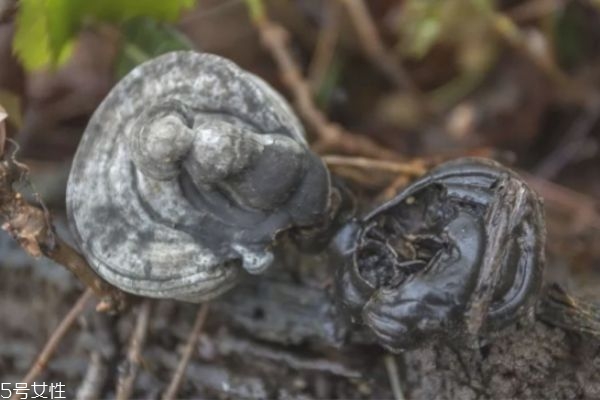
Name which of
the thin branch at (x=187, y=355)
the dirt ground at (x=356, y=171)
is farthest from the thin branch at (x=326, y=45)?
the thin branch at (x=187, y=355)

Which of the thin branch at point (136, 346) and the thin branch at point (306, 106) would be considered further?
the thin branch at point (306, 106)

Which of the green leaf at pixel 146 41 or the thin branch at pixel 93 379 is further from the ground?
the green leaf at pixel 146 41

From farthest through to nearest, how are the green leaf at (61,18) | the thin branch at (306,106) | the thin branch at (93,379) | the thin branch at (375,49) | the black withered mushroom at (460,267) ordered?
the thin branch at (375,49) < the thin branch at (306,106) < the thin branch at (93,379) < the green leaf at (61,18) < the black withered mushroom at (460,267)

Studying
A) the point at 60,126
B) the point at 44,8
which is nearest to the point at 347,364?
the point at 44,8

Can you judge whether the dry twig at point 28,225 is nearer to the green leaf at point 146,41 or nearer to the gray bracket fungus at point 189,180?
the gray bracket fungus at point 189,180

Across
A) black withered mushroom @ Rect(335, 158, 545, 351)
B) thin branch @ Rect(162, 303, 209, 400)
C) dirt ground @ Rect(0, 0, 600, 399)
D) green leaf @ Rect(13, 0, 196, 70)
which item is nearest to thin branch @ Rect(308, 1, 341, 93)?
dirt ground @ Rect(0, 0, 600, 399)

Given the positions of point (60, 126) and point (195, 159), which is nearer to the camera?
point (195, 159)

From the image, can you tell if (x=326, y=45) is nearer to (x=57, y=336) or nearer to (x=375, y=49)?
(x=375, y=49)

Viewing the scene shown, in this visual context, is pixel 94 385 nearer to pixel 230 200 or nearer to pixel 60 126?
pixel 230 200
